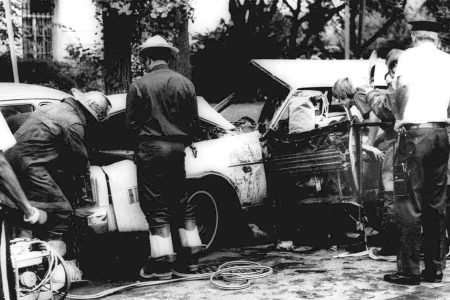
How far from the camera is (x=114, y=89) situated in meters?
10.1

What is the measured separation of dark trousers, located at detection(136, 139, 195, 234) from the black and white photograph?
0.01 m

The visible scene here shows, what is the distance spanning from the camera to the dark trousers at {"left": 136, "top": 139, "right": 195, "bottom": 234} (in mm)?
6461

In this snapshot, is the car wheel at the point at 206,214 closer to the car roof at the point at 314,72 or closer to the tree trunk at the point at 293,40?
the car roof at the point at 314,72

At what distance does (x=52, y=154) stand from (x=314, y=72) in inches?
141

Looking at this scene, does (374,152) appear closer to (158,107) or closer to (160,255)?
(158,107)

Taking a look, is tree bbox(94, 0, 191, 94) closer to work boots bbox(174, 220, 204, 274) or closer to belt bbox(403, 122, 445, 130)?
work boots bbox(174, 220, 204, 274)

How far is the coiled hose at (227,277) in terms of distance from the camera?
589cm

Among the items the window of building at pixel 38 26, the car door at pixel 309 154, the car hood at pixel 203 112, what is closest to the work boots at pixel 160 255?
the car hood at pixel 203 112

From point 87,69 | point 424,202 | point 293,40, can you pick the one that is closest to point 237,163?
point 424,202

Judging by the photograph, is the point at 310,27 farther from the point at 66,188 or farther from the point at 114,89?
the point at 66,188

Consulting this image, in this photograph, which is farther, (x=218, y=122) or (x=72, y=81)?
(x=72, y=81)

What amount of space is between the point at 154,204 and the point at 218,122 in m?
1.76

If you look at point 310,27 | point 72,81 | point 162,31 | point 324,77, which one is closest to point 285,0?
point 310,27

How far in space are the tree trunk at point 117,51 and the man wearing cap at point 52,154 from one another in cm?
361
